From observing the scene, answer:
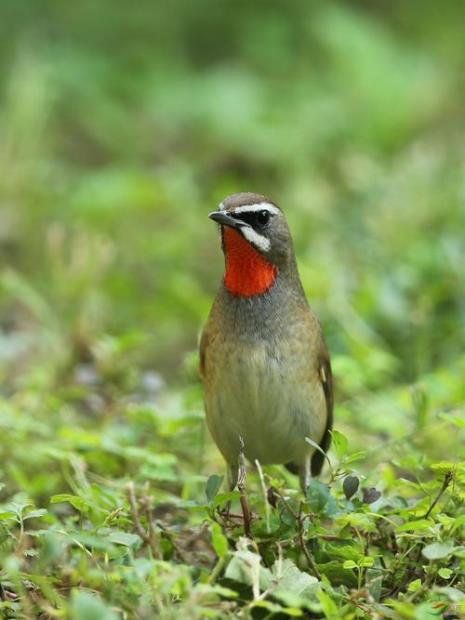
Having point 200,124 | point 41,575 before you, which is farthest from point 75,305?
point 200,124

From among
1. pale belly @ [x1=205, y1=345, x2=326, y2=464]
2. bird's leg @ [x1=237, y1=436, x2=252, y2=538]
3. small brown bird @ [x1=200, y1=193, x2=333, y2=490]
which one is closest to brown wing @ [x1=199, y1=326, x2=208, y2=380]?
small brown bird @ [x1=200, y1=193, x2=333, y2=490]

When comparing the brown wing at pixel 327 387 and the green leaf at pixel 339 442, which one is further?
the brown wing at pixel 327 387

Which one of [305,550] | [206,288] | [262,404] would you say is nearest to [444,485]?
[305,550]

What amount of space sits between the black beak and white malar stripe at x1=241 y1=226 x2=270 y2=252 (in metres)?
0.04

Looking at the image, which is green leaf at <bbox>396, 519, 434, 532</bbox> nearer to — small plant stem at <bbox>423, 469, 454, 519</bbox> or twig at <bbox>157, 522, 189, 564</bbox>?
small plant stem at <bbox>423, 469, 454, 519</bbox>

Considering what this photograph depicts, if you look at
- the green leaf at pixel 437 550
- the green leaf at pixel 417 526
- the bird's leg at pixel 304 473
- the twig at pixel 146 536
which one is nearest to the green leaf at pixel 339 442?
the green leaf at pixel 417 526

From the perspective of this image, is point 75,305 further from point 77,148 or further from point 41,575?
point 77,148

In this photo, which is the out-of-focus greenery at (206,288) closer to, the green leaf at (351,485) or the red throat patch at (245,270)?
the green leaf at (351,485)

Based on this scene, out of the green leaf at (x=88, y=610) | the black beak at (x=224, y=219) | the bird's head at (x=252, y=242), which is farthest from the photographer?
the bird's head at (x=252, y=242)

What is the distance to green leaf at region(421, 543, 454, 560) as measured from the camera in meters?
3.30

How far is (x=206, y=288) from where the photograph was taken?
8.17 m

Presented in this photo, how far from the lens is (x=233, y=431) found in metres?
4.53

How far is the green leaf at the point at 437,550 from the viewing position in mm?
3303

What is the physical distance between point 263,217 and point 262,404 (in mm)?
688
